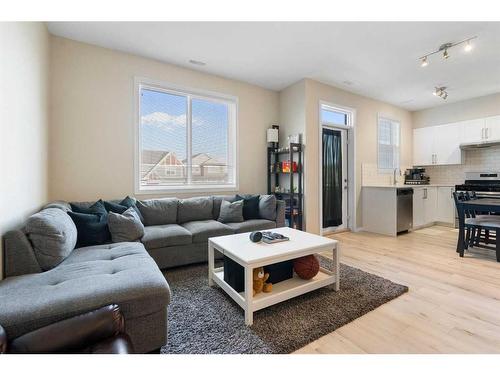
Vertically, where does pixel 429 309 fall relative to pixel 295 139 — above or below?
below

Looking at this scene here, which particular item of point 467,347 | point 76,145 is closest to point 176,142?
point 76,145

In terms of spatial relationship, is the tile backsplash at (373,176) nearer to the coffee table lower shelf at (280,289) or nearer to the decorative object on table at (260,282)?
the coffee table lower shelf at (280,289)

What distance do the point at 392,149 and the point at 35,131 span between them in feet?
20.2

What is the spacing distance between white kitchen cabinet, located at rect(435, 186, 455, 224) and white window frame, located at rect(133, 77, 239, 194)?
176 inches

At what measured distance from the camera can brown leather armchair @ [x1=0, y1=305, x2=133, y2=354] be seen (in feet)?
3.07

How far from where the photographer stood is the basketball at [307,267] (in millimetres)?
2096

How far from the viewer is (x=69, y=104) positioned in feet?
9.35

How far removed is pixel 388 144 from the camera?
5305mm

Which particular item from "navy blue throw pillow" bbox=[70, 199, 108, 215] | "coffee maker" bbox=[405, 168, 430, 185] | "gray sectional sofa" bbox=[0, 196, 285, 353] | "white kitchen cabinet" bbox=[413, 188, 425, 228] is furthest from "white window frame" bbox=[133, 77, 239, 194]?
"coffee maker" bbox=[405, 168, 430, 185]

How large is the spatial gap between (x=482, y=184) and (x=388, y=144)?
1910 millimetres

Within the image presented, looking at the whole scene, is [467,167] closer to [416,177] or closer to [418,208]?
[416,177]

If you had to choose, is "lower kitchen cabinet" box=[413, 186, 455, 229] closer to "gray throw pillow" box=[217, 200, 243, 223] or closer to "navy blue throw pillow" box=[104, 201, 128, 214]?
"gray throw pillow" box=[217, 200, 243, 223]

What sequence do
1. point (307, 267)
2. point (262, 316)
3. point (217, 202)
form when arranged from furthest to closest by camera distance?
point (217, 202)
point (307, 267)
point (262, 316)

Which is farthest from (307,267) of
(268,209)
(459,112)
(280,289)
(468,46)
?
(459,112)
